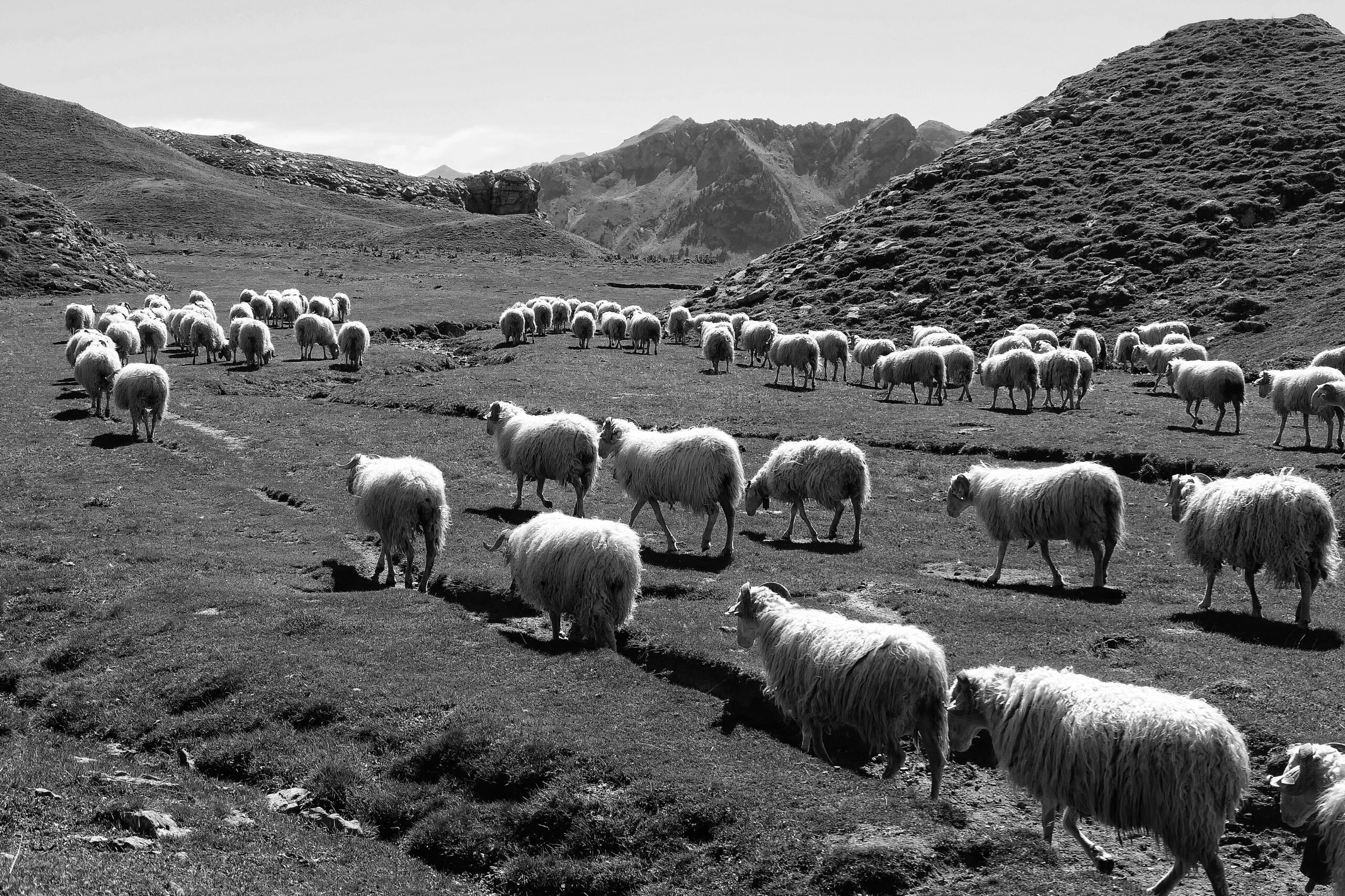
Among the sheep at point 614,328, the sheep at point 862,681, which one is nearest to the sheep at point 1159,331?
the sheep at point 614,328

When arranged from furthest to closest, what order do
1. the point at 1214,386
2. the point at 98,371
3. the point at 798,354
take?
1. the point at 798,354
2. the point at 98,371
3. the point at 1214,386

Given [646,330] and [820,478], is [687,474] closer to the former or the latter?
[820,478]

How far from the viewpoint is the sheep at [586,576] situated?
1525 centimetres

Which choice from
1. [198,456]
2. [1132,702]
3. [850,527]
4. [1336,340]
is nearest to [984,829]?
[1132,702]

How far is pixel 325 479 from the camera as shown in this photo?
86.9ft

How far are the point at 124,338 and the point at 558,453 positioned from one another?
28.6 metres

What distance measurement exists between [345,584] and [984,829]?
12.5 m

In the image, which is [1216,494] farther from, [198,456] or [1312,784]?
[198,456]

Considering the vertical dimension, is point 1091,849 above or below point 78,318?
below

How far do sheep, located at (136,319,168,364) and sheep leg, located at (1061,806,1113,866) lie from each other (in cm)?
4368

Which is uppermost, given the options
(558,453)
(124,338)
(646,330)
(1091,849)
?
(646,330)

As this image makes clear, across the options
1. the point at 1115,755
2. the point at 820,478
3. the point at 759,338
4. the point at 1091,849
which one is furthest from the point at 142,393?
the point at 759,338

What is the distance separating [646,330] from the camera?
5459cm

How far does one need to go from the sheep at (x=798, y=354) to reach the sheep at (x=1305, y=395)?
1805 centimetres
